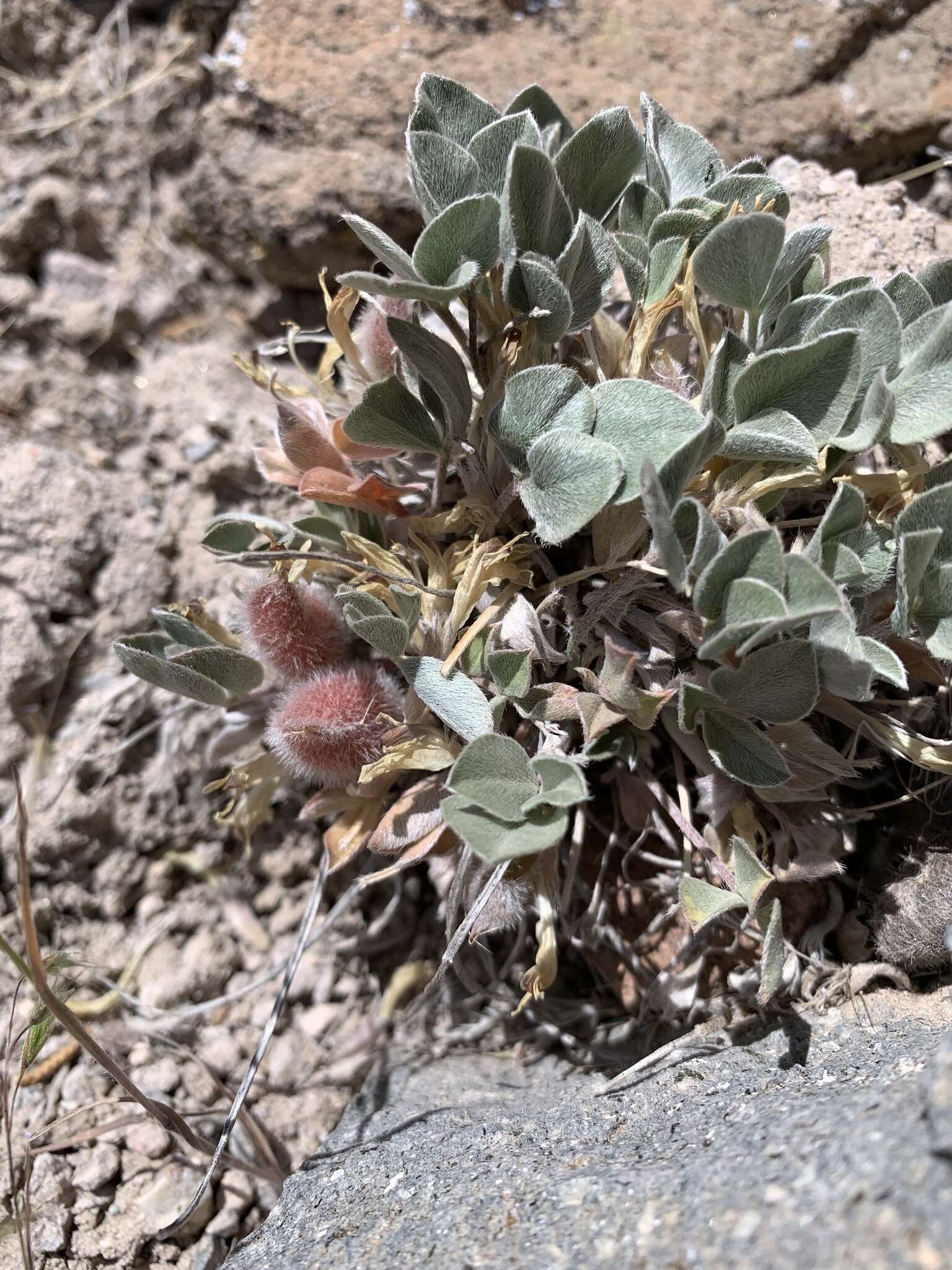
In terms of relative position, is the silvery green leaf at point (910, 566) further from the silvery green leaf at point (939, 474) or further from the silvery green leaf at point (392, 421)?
the silvery green leaf at point (392, 421)

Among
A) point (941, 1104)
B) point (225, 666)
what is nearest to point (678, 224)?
point (225, 666)

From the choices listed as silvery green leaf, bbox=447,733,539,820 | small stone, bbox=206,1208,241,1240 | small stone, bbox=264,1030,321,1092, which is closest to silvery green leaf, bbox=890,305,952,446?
silvery green leaf, bbox=447,733,539,820

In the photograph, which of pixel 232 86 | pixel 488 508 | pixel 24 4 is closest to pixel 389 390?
pixel 488 508

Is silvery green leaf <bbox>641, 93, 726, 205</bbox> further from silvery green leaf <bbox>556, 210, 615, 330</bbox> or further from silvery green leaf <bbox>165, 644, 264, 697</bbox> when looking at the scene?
silvery green leaf <bbox>165, 644, 264, 697</bbox>

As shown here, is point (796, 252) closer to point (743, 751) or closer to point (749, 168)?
point (749, 168)

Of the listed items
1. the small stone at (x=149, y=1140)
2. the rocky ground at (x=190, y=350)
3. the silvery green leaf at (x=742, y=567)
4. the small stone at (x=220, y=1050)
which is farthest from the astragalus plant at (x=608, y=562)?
the small stone at (x=149, y=1140)
